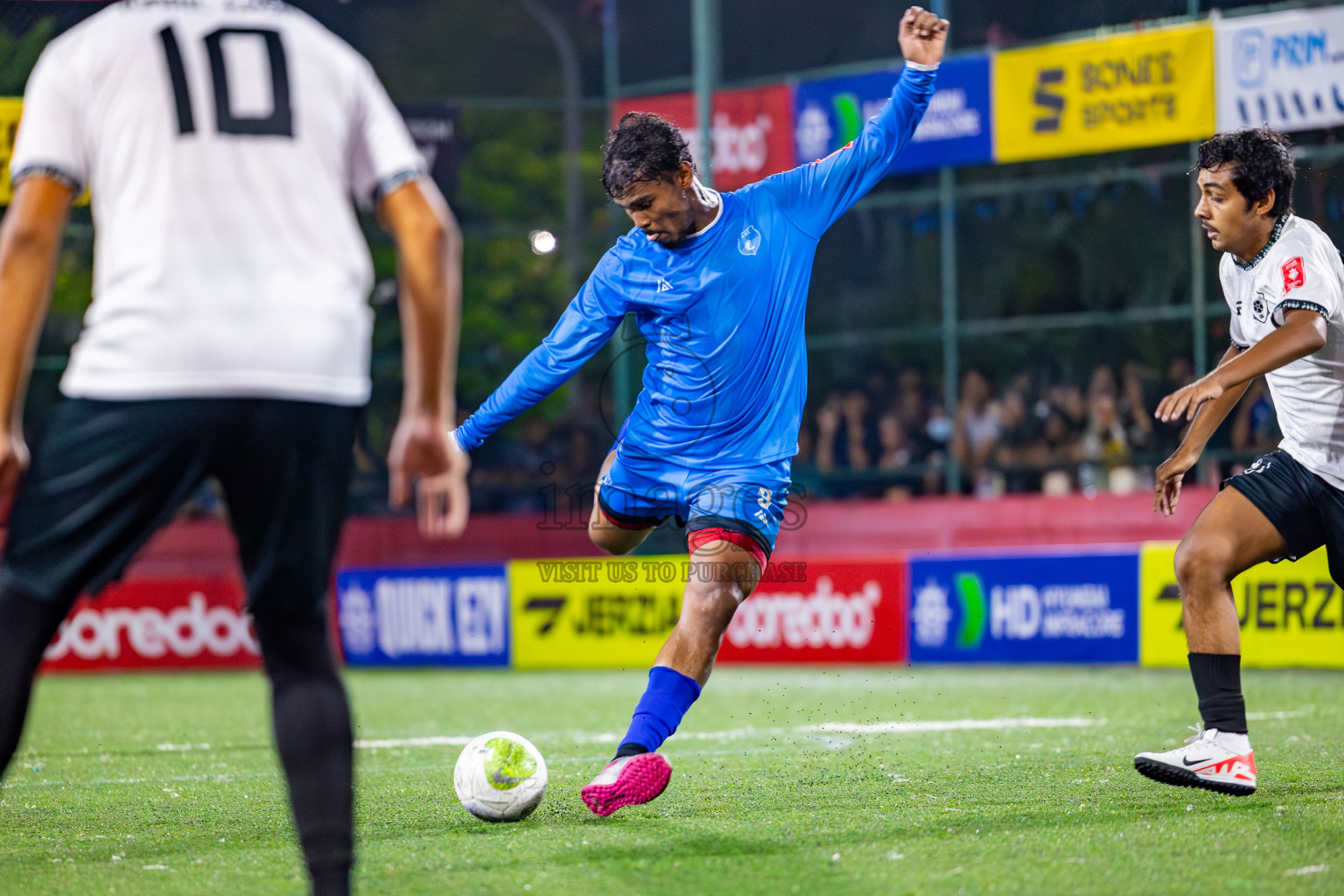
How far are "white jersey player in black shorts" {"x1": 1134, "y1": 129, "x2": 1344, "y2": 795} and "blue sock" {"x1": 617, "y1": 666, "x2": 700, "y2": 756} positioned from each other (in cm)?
145

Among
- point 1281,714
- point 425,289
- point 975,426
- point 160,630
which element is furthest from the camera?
point 975,426

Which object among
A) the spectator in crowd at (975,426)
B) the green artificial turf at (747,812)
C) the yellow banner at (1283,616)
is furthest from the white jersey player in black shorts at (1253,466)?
the spectator in crowd at (975,426)

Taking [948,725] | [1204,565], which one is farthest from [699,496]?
[948,725]

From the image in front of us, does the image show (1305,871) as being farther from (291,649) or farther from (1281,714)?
(1281,714)

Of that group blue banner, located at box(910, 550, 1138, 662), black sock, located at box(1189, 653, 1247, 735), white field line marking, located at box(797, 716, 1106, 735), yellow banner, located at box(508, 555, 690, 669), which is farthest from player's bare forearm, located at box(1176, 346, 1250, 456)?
yellow banner, located at box(508, 555, 690, 669)

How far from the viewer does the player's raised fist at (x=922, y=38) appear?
211 inches

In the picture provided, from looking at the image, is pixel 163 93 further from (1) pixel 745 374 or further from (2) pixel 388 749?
(2) pixel 388 749

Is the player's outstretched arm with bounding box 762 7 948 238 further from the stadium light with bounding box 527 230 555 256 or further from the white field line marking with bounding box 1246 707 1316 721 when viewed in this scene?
the stadium light with bounding box 527 230 555 256

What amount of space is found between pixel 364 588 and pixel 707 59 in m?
6.39

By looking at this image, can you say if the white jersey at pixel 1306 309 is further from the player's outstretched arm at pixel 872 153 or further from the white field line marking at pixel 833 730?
the white field line marking at pixel 833 730

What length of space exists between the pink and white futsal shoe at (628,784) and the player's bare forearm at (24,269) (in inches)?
84.7

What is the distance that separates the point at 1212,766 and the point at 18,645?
353cm

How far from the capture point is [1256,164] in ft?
16.5

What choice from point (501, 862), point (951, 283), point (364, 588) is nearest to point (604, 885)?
point (501, 862)
